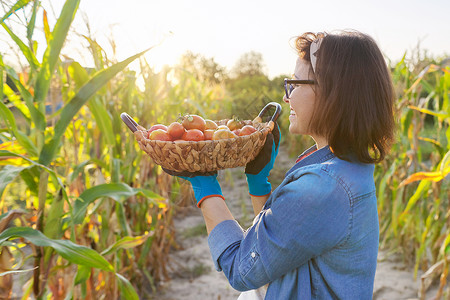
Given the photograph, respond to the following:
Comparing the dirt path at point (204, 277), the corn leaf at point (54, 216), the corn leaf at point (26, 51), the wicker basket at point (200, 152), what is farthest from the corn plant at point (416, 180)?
the corn leaf at point (26, 51)

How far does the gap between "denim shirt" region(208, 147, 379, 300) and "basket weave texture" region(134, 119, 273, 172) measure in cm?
17

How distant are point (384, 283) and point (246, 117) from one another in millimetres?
1927

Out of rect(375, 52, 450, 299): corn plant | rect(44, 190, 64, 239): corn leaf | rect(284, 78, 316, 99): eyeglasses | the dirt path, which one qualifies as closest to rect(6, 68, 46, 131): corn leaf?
rect(44, 190, 64, 239): corn leaf

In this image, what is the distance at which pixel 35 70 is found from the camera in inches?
48.2

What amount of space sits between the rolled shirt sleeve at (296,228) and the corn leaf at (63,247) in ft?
1.91

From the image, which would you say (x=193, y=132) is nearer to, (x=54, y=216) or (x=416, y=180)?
(x=54, y=216)

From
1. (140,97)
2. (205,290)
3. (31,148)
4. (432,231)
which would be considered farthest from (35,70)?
(432,231)

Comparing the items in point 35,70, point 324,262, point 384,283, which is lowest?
point 384,283

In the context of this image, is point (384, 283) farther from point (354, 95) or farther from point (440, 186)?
point (354, 95)

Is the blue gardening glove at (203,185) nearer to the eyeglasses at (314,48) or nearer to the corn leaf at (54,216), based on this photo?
the eyeglasses at (314,48)

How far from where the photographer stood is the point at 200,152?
38.4 inches

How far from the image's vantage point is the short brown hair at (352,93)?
0.88 m

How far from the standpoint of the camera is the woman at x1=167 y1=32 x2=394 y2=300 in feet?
2.71

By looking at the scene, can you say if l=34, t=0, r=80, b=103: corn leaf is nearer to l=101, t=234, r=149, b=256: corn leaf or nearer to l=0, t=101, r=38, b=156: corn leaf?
l=0, t=101, r=38, b=156: corn leaf
